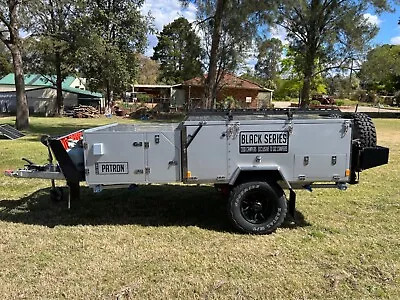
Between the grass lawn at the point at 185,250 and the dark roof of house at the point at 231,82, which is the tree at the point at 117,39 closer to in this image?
the dark roof of house at the point at 231,82

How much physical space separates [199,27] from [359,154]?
56.8 ft

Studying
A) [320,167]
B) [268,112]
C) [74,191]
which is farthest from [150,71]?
[320,167]

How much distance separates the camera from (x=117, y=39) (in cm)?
3481

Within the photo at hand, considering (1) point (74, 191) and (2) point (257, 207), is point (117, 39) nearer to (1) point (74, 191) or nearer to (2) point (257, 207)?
(1) point (74, 191)

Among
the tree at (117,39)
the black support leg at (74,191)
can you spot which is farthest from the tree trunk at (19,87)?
the black support leg at (74,191)

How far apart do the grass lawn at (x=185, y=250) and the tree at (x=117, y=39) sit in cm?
2788

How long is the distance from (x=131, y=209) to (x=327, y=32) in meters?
27.2

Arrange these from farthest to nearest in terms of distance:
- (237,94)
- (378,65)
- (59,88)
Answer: (237,94), (59,88), (378,65)

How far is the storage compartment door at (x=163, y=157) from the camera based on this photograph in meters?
4.93

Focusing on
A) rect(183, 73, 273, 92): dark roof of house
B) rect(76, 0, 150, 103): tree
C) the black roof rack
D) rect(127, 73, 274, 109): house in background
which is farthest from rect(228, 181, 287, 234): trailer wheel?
rect(127, 73, 274, 109): house in background

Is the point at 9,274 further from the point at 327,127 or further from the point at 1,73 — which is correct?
the point at 1,73

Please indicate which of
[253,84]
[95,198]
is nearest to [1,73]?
[253,84]

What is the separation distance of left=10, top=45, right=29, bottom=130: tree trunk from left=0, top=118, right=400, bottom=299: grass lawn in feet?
45.4

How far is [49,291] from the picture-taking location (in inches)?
145
